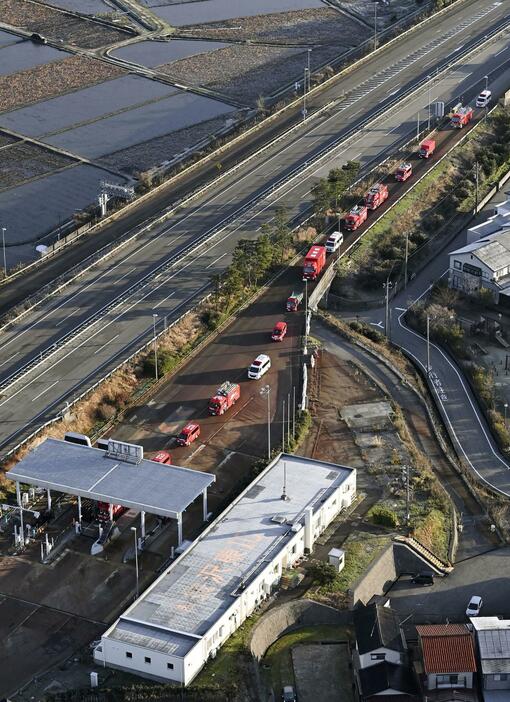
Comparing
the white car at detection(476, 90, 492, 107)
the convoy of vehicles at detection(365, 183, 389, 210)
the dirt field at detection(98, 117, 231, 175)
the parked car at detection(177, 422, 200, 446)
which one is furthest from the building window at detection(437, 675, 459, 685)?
the white car at detection(476, 90, 492, 107)

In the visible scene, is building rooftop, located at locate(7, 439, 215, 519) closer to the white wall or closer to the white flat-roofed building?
the white flat-roofed building

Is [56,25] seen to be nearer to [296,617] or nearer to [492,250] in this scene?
[492,250]

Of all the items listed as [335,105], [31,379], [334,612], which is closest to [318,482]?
[334,612]

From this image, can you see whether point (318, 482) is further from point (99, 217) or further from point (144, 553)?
point (99, 217)

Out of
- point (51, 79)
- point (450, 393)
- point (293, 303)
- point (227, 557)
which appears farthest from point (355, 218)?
point (51, 79)

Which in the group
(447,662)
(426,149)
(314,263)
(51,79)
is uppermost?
(426,149)

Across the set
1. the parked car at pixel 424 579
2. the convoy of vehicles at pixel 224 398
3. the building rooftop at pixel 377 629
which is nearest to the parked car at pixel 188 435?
the convoy of vehicles at pixel 224 398
